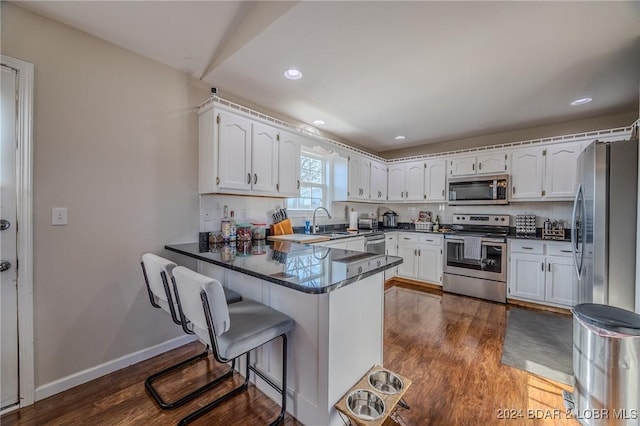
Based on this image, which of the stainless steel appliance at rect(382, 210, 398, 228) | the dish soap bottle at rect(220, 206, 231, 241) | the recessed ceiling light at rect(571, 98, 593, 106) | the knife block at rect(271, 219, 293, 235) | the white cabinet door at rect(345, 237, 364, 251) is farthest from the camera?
the stainless steel appliance at rect(382, 210, 398, 228)

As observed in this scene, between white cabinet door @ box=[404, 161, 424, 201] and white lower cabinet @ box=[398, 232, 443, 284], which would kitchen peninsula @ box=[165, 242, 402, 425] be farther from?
white cabinet door @ box=[404, 161, 424, 201]

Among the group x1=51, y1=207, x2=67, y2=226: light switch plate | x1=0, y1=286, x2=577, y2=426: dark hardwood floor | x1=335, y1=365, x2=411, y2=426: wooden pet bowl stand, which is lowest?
x1=0, y1=286, x2=577, y2=426: dark hardwood floor

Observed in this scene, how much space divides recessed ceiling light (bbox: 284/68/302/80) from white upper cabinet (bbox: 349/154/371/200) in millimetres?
1884

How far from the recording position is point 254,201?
3059 millimetres

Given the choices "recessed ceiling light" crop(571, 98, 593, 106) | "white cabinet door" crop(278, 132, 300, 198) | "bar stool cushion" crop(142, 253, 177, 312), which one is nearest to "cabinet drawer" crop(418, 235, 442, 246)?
"recessed ceiling light" crop(571, 98, 593, 106)

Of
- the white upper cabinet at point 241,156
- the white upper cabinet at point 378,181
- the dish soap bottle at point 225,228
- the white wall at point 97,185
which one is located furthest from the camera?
the white upper cabinet at point 378,181

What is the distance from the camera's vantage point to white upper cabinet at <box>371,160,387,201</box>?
4.65m

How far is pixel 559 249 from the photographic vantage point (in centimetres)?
320

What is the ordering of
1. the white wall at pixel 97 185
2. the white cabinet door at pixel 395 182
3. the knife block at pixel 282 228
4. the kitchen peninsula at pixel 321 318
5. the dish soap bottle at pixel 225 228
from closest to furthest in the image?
the kitchen peninsula at pixel 321 318, the white wall at pixel 97 185, the dish soap bottle at pixel 225 228, the knife block at pixel 282 228, the white cabinet door at pixel 395 182

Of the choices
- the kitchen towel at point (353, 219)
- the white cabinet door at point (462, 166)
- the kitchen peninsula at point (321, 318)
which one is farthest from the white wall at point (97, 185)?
the white cabinet door at point (462, 166)

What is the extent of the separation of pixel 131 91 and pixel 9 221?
1.23m

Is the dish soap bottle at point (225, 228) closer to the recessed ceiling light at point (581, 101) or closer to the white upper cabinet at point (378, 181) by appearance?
the white upper cabinet at point (378, 181)

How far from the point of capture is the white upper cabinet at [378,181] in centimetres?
465

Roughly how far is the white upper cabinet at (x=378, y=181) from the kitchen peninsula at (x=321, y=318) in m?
2.97
